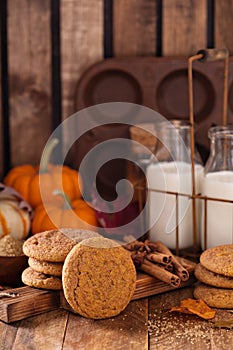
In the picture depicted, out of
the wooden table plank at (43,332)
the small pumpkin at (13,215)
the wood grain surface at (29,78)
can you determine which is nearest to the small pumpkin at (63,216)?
the small pumpkin at (13,215)

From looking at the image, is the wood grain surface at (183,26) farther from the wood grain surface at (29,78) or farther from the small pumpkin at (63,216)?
the small pumpkin at (63,216)

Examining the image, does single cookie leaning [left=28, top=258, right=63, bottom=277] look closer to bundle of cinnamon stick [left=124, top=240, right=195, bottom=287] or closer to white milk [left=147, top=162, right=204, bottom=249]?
bundle of cinnamon stick [left=124, top=240, right=195, bottom=287]

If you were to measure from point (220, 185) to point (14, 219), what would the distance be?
0.54m

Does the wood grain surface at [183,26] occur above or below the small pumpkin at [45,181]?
above

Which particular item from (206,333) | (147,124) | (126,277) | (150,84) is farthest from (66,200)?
(206,333)

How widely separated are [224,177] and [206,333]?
0.41 metres

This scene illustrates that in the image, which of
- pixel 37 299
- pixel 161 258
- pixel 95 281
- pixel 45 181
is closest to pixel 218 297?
pixel 161 258

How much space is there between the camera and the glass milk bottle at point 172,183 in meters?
1.58

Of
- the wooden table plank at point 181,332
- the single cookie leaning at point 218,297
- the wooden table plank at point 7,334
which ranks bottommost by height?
the wooden table plank at point 7,334

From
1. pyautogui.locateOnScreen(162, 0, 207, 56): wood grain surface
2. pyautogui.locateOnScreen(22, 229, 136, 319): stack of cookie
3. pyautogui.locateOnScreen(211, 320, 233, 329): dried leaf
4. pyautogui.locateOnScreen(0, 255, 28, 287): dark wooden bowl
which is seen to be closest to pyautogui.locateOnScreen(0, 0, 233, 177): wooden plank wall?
pyautogui.locateOnScreen(162, 0, 207, 56): wood grain surface

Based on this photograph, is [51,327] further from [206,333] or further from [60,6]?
[60,6]

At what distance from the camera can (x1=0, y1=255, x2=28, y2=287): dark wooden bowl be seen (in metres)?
1.42

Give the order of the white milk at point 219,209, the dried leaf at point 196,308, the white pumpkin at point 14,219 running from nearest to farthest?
1. the dried leaf at point 196,308
2. the white milk at point 219,209
3. the white pumpkin at point 14,219

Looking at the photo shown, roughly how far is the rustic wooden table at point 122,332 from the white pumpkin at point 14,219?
430 mm
